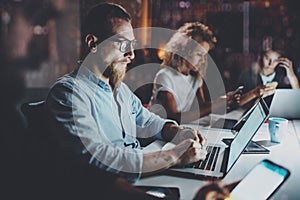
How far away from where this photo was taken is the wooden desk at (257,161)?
1160 millimetres

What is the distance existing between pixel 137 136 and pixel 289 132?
705 millimetres

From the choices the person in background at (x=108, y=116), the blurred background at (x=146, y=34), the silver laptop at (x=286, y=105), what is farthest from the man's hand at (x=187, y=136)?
the silver laptop at (x=286, y=105)

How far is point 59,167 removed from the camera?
151cm

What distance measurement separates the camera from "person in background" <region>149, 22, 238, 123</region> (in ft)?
7.02

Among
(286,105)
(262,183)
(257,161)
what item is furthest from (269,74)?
(262,183)

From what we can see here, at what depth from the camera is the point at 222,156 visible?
4.77ft

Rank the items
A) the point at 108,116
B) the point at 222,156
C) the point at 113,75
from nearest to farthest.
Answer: the point at 222,156, the point at 108,116, the point at 113,75

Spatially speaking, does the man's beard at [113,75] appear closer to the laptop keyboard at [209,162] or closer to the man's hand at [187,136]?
the man's hand at [187,136]

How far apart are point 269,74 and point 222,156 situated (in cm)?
141

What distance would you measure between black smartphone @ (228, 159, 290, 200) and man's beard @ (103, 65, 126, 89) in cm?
71

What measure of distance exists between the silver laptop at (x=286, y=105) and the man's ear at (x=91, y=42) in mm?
1019

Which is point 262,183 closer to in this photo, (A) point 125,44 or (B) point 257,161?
(B) point 257,161

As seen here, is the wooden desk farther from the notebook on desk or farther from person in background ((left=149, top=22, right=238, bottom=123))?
person in background ((left=149, top=22, right=238, bottom=123))

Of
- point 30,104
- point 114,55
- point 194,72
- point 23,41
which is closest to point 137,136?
point 114,55
